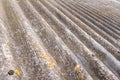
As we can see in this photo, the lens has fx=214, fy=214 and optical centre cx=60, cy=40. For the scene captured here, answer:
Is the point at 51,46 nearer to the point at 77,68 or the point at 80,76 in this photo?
the point at 77,68

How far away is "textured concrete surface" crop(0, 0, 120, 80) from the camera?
3.26 m

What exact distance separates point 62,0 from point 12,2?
2.77m

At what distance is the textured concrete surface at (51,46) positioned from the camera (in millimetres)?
3260

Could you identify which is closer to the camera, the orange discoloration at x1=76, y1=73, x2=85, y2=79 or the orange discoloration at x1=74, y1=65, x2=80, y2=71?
the orange discoloration at x1=76, y1=73, x2=85, y2=79

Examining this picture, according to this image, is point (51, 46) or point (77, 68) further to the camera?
point (51, 46)

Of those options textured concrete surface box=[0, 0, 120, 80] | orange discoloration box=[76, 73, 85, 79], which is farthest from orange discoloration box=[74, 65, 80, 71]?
orange discoloration box=[76, 73, 85, 79]

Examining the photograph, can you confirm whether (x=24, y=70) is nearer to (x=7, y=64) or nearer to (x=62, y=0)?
(x=7, y=64)

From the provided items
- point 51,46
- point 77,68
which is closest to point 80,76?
point 77,68

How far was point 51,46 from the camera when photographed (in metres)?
→ 4.08

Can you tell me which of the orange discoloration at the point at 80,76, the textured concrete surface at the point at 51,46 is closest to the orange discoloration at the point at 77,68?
the textured concrete surface at the point at 51,46

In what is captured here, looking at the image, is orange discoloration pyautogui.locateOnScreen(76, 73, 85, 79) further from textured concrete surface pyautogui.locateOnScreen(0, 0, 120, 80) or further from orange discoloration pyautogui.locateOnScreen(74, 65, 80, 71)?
orange discoloration pyautogui.locateOnScreen(74, 65, 80, 71)

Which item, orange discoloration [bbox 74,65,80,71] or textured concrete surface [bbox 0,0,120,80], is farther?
orange discoloration [bbox 74,65,80,71]

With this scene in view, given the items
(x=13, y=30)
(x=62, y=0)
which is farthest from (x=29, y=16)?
(x=62, y=0)

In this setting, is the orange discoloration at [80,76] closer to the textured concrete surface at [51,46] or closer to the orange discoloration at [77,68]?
the textured concrete surface at [51,46]
